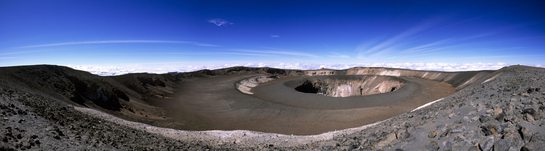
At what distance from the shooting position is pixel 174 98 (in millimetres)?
50688

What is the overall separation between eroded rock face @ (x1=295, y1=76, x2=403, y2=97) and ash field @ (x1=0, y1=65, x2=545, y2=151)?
0.28m

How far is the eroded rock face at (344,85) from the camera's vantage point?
72250 mm

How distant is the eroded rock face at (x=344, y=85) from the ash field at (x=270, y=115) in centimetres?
28

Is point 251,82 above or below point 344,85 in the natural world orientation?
above

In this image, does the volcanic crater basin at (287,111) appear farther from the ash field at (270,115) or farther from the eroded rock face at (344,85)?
the eroded rock face at (344,85)

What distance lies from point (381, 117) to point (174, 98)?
34987 mm

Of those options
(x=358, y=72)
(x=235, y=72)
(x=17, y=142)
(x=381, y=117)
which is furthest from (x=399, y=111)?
(x=235, y=72)

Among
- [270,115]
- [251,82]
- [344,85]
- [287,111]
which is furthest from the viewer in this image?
[251,82]

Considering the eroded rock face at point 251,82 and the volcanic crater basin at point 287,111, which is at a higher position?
the eroded rock face at point 251,82

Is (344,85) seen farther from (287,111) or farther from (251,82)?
(287,111)

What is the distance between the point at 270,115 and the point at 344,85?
148 feet

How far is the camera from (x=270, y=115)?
36312mm

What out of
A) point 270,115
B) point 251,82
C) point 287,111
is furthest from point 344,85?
point 270,115

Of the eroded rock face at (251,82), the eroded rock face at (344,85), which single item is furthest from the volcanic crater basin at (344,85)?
the eroded rock face at (251,82)
